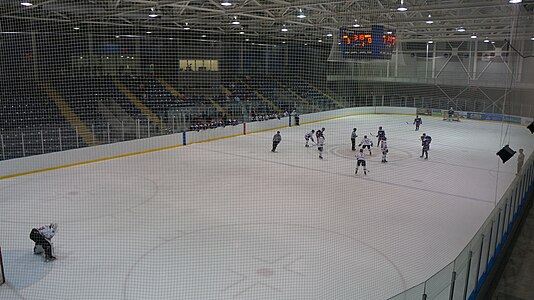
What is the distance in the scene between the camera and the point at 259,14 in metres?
12.6

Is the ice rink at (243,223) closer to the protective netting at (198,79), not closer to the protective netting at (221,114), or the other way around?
the protective netting at (221,114)

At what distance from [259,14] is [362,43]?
13.2 feet

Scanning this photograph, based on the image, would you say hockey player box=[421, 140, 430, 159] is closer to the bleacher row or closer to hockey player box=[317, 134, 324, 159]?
hockey player box=[317, 134, 324, 159]

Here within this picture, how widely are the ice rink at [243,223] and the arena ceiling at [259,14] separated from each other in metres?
3.31

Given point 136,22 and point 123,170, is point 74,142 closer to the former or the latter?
point 123,170

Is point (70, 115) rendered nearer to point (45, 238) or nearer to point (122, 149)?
point (122, 149)

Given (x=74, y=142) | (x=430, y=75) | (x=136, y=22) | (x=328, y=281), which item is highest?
(x=136, y=22)

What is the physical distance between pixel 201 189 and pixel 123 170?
2366mm

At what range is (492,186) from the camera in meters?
8.29

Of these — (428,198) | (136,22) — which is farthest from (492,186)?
(136,22)

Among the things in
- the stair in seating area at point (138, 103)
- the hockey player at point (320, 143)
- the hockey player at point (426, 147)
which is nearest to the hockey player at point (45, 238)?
the hockey player at point (320, 143)

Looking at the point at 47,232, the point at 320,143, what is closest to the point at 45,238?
the point at 47,232

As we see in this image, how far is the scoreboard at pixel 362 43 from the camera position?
31.7 ft

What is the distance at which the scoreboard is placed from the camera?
9.65m
